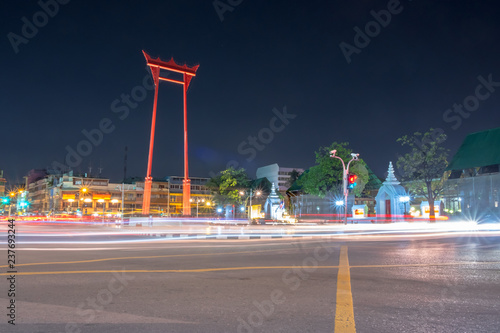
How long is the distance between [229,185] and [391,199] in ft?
110

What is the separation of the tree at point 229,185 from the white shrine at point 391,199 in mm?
30406

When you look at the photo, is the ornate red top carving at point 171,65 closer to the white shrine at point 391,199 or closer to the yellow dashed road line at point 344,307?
the white shrine at point 391,199

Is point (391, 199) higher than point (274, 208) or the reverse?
higher

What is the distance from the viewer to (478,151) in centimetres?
6247

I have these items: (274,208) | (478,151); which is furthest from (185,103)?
(478,151)

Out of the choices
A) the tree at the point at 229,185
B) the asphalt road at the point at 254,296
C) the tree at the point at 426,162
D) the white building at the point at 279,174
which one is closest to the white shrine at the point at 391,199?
the tree at the point at 426,162

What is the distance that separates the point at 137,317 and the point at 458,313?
14.0ft

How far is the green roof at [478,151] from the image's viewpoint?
59219mm

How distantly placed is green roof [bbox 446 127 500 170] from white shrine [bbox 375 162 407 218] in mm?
20924

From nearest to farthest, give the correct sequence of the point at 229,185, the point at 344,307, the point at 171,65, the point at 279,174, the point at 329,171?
the point at 344,307 < the point at 329,171 < the point at 171,65 < the point at 229,185 < the point at 279,174

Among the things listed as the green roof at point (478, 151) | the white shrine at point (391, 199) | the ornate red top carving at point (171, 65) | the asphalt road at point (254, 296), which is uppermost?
the ornate red top carving at point (171, 65)

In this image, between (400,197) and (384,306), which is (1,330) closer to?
(384,306)

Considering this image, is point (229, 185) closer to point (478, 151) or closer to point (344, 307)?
point (478, 151)

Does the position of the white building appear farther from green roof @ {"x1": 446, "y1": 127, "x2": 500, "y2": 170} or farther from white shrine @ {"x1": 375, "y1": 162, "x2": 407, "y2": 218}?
white shrine @ {"x1": 375, "y1": 162, "x2": 407, "y2": 218}
